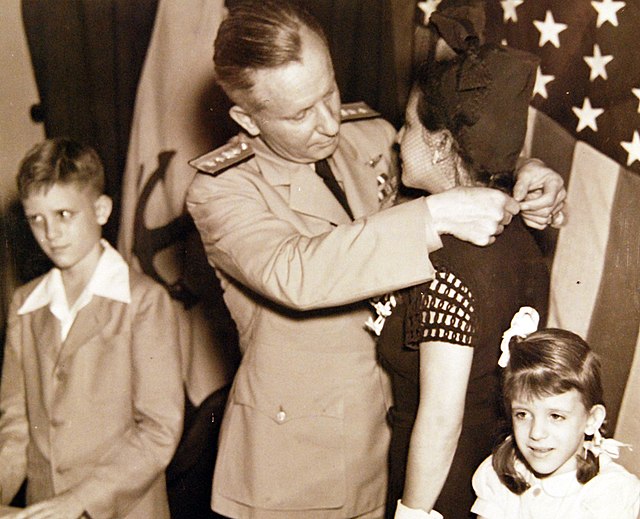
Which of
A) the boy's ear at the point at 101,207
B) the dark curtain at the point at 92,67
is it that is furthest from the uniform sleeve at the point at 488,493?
the dark curtain at the point at 92,67

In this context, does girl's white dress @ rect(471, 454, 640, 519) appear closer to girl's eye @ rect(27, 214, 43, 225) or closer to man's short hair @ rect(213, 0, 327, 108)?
man's short hair @ rect(213, 0, 327, 108)

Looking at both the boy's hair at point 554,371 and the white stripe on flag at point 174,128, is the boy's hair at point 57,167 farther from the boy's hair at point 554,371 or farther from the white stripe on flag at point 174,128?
the boy's hair at point 554,371

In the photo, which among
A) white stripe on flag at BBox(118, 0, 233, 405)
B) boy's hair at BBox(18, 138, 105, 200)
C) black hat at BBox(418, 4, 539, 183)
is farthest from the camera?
white stripe on flag at BBox(118, 0, 233, 405)

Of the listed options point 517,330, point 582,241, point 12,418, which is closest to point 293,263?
point 517,330

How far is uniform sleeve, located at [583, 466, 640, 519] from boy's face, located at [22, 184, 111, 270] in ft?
3.07

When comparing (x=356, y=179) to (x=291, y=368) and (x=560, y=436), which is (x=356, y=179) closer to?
(x=291, y=368)

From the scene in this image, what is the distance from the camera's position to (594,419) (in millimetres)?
1055

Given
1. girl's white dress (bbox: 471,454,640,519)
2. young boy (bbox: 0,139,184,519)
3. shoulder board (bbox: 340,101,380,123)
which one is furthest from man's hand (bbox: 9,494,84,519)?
shoulder board (bbox: 340,101,380,123)

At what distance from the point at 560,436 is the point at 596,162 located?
1.79 feet

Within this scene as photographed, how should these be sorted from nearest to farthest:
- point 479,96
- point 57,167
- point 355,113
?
point 479,96, point 57,167, point 355,113

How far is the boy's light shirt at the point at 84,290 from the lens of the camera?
138cm

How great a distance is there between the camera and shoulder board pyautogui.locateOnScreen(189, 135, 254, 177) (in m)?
1.26

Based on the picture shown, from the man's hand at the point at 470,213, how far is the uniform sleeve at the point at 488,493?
14.2 inches

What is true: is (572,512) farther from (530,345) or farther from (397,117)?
(397,117)
